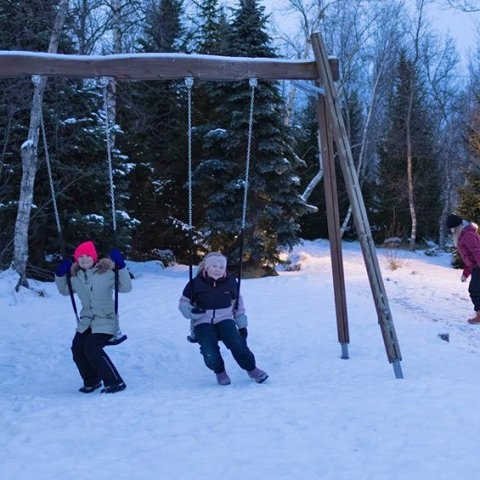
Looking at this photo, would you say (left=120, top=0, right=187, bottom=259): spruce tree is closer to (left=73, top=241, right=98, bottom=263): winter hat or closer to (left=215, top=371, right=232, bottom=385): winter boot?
(left=73, top=241, right=98, bottom=263): winter hat

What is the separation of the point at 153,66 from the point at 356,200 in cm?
255

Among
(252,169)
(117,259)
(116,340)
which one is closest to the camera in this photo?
(117,259)

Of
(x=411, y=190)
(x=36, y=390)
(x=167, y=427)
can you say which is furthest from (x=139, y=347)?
(x=411, y=190)

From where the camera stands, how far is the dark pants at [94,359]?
5.54 meters

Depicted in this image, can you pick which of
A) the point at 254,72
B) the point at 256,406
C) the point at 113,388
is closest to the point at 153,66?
the point at 254,72

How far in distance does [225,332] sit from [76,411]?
165 cm

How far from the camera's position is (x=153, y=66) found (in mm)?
6098

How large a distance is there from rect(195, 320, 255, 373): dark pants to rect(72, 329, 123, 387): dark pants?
0.88 metres

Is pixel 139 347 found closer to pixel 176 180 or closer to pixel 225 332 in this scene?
pixel 225 332

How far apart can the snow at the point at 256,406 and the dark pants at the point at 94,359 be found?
21cm

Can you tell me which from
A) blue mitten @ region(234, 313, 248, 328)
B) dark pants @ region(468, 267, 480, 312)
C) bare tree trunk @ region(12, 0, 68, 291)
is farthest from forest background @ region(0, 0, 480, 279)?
dark pants @ region(468, 267, 480, 312)

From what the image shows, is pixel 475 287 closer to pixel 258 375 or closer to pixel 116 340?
pixel 258 375

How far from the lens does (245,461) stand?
360 centimetres

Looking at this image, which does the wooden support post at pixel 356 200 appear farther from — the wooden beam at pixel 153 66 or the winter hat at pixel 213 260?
the winter hat at pixel 213 260
